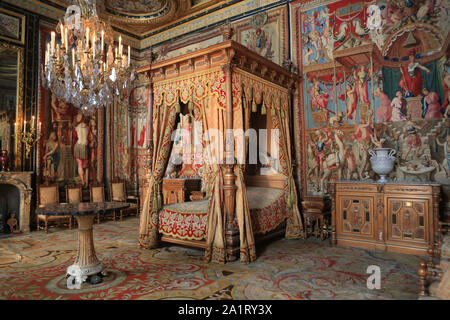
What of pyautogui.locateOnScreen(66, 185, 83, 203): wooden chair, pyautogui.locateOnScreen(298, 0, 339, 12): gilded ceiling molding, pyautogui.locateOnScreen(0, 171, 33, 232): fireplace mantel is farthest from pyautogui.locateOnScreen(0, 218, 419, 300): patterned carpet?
pyautogui.locateOnScreen(298, 0, 339, 12): gilded ceiling molding

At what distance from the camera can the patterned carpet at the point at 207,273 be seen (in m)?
3.58

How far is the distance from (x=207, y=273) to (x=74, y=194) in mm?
5751

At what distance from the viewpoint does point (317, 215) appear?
641 centimetres

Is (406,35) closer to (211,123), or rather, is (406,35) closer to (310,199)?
(310,199)

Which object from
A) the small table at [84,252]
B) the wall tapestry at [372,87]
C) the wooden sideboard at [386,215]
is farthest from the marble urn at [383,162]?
the small table at [84,252]

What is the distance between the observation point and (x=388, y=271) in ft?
14.1

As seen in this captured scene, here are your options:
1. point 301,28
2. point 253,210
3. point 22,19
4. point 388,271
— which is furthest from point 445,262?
point 22,19

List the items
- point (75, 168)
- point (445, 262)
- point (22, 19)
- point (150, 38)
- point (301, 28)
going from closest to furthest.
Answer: point (445, 262), point (301, 28), point (22, 19), point (75, 168), point (150, 38)

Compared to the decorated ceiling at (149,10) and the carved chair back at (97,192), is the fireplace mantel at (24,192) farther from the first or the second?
the decorated ceiling at (149,10)

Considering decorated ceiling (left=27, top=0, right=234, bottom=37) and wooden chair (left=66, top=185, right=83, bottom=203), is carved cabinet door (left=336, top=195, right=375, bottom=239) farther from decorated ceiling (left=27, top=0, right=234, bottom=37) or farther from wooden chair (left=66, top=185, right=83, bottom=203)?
wooden chair (left=66, top=185, right=83, bottom=203)

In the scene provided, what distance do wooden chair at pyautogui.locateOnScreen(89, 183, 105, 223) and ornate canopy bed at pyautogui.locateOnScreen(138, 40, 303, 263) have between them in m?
3.87

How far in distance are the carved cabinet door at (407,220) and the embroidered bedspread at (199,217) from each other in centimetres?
205

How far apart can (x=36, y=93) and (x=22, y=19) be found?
1.87m

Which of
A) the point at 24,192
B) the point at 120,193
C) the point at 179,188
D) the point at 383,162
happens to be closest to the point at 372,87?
the point at 383,162
